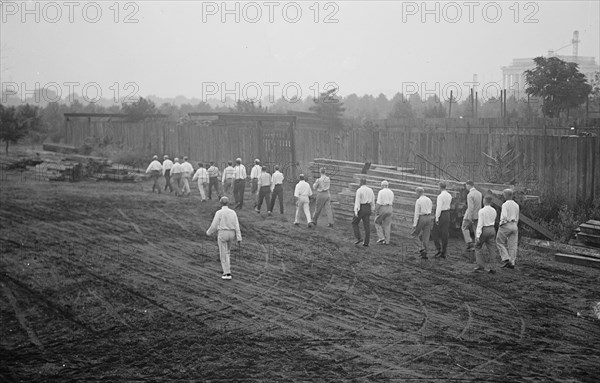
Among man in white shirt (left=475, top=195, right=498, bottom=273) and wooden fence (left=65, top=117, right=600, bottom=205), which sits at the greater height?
wooden fence (left=65, top=117, right=600, bottom=205)

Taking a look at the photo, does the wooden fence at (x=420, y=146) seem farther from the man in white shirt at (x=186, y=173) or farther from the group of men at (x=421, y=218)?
the man in white shirt at (x=186, y=173)

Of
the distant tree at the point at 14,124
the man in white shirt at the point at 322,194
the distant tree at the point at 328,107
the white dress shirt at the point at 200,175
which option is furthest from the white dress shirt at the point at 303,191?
the distant tree at the point at 14,124

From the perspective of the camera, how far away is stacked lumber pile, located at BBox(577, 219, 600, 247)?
16.9m

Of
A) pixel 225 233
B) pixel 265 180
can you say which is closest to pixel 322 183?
pixel 265 180

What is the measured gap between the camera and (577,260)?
16094 millimetres

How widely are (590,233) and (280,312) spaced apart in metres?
9.59

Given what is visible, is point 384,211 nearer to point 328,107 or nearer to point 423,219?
point 423,219

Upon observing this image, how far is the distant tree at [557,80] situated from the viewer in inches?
1105

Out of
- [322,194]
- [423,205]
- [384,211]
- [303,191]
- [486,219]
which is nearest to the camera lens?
[486,219]

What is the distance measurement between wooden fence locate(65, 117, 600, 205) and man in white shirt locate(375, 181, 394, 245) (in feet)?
15.2

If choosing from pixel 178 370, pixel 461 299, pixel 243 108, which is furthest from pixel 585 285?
pixel 243 108

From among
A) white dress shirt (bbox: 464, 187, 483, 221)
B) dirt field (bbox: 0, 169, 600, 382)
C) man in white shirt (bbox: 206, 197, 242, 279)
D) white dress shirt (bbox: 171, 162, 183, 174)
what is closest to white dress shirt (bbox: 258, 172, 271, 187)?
dirt field (bbox: 0, 169, 600, 382)

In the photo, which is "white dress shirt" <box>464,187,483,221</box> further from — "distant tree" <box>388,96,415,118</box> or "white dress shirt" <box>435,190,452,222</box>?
"distant tree" <box>388,96,415,118</box>

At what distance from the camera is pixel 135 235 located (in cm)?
1936
